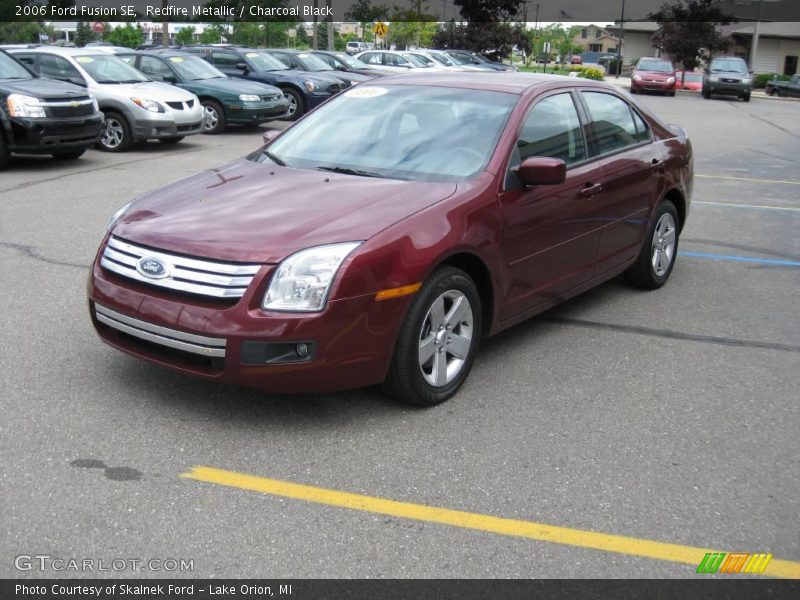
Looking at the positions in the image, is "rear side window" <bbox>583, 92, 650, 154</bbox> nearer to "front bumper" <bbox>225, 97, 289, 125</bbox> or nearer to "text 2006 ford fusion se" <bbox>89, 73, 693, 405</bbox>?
"text 2006 ford fusion se" <bbox>89, 73, 693, 405</bbox>

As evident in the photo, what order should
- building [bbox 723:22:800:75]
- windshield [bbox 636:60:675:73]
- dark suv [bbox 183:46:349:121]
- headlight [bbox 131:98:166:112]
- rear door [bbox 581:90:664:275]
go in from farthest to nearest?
A: building [bbox 723:22:800:75], windshield [bbox 636:60:675:73], dark suv [bbox 183:46:349:121], headlight [bbox 131:98:166:112], rear door [bbox 581:90:664:275]

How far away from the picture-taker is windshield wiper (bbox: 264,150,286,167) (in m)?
5.25

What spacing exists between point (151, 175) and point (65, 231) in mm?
3837

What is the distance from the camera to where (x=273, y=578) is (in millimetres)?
2996

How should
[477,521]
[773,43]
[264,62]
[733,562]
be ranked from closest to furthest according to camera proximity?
[733,562]
[477,521]
[264,62]
[773,43]

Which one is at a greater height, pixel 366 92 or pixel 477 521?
pixel 366 92

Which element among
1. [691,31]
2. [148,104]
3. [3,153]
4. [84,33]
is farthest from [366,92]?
[84,33]

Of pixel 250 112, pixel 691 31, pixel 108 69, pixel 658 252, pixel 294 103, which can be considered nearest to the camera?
pixel 658 252

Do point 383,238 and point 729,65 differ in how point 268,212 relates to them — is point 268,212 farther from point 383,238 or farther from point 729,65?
point 729,65

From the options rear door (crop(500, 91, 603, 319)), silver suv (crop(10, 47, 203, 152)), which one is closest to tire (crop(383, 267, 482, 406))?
rear door (crop(500, 91, 603, 319))

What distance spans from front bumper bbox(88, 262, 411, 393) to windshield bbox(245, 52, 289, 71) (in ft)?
54.9

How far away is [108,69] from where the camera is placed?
48.0 ft

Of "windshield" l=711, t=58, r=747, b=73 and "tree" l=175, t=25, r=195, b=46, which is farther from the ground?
"tree" l=175, t=25, r=195, b=46

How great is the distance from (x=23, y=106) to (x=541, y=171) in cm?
896
